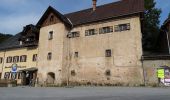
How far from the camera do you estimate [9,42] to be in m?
41.2

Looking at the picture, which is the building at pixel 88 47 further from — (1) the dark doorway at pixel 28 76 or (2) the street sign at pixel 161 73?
(2) the street sign at pixel 161 73

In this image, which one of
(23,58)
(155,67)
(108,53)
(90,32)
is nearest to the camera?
(155,67)

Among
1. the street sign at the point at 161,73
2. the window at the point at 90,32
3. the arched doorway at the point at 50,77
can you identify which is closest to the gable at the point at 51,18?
the window at the point at 90,32

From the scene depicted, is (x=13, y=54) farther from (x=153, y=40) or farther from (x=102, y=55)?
(x=153, y=40)

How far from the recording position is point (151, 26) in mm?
40281

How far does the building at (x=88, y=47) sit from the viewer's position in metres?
26.2

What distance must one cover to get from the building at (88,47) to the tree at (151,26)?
10464 millimetres

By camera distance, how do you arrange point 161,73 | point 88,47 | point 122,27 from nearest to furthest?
point 161,73
point 122,27
point 88,47

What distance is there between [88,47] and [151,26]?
54.0 ft

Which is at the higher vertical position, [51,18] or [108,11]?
[108,11]

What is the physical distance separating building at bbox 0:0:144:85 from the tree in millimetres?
10464

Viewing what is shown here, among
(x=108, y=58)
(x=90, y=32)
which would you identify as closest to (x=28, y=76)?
(x=90, y=32)

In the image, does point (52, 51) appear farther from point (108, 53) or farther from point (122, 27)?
point (122, 27)

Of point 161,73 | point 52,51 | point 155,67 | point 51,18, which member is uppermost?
point 51,18
